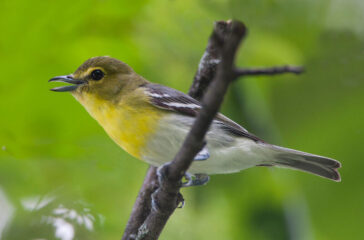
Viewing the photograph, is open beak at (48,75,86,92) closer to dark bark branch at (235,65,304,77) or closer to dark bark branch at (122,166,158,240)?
dark bark branch at (122,166,158,240)

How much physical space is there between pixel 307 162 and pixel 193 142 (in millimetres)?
1620

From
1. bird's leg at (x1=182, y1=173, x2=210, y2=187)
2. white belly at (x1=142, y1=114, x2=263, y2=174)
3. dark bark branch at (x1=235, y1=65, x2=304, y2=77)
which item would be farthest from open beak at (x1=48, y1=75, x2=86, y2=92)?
dark bark branch at (x1=235, y1=65, x2=304, y2=77)

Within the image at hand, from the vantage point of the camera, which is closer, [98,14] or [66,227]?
[98,14]

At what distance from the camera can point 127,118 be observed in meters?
2.85

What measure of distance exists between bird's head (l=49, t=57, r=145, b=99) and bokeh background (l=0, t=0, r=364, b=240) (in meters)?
0.10

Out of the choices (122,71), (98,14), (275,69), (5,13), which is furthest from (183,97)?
(275,69)

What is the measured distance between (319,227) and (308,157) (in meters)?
0.45

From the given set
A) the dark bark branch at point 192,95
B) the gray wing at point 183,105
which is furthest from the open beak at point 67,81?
the dark bark branch at point 192,95

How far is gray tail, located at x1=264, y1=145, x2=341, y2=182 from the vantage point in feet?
9.34

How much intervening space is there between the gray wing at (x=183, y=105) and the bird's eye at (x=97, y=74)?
1.14 ft

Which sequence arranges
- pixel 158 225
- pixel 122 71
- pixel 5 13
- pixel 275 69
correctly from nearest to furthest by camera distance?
1. pixel 275 69
2. pixel 158 225
3. pixel 5 13
4. pixel 122 71

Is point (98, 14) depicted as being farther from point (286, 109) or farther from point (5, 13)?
point (286, 109)

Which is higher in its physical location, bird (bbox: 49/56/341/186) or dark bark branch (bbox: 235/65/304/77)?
dark bark branch (bbox: 235/65/304/77)

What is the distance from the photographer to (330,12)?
2.96 meters
